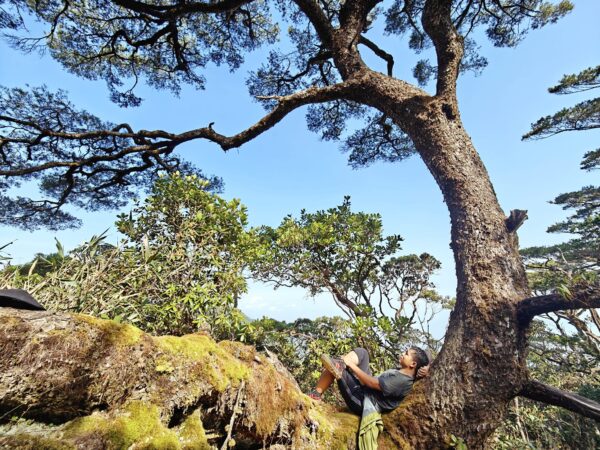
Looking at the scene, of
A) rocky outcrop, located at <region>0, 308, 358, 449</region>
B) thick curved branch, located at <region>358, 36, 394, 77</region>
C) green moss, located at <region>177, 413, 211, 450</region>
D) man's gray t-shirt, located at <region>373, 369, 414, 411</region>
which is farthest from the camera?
thick curved branch, located at <region>358, 36, 394, 77</region>

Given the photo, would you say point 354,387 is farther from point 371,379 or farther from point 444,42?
point 444,42

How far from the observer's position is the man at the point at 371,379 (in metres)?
2.71

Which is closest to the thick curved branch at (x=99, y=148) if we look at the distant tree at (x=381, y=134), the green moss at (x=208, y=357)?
the distant tree at (x=381, y=134)

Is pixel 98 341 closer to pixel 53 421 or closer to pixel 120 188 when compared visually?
pixel 53 421

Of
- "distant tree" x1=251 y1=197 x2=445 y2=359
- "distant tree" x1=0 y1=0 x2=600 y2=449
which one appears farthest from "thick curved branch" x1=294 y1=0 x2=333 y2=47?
"distant tree" x1=251 y1=197 x2=445 y2=359

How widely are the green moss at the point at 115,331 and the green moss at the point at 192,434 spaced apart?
631 millimetres

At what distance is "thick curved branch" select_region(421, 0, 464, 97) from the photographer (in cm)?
381

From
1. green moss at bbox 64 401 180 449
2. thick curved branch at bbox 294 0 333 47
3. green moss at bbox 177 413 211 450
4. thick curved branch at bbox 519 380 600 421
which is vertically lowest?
green moss at bbox 177 413 211 450

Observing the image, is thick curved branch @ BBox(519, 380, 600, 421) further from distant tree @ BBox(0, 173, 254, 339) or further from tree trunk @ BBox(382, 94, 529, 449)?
distant tree @ BBox(0, 173, 254, 339)

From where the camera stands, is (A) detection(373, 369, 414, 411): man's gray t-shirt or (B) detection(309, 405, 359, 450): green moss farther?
(A) detection(373, 369, 414, 411): man's gray t-shirt

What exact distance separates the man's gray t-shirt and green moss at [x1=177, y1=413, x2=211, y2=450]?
173cm

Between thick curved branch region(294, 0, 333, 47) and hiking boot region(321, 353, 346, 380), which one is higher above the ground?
thick curved branch region(294, 0, 333, 47)

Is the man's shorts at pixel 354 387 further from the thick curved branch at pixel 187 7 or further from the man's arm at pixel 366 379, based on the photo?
the thick curved branch at pixel 187 7

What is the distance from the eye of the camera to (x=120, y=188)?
6762mm
